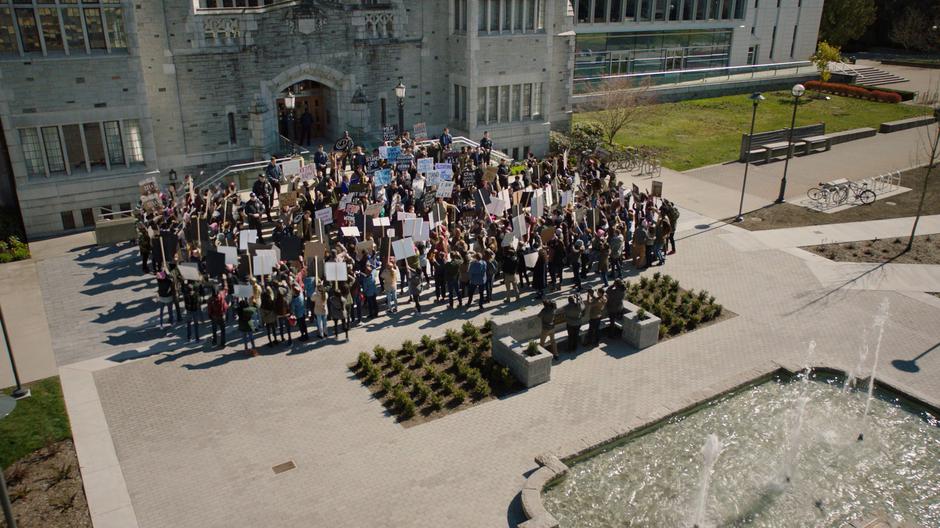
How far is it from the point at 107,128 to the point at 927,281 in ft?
96.8

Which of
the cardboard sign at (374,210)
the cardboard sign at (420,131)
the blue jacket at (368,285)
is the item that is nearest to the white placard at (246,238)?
the blue jacket at (368,285)

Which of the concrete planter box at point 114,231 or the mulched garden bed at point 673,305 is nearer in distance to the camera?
the mulched garden bed at point 673,305

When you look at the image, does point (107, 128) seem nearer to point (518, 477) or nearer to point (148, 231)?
point (148, 231)

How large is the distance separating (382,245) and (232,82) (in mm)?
13217

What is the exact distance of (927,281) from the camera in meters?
24.4

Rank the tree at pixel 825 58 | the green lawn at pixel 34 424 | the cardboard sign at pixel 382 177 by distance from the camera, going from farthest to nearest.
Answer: the tree at pixel 825 58 → the cardboard sign at pixel 382 177 → the green lawn at pixel 34 424

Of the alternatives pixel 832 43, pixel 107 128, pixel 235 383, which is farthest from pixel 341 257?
pixel 832 43

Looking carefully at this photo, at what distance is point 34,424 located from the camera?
52.8 ft

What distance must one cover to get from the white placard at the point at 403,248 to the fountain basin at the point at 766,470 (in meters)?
8.46

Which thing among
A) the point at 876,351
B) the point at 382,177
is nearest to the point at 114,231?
the point at 382,177

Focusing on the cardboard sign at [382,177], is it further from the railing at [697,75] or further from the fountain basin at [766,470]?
the railing at [697,75]

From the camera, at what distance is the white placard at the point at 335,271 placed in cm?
1930

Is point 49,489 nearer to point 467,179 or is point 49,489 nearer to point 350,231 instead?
point 350,231

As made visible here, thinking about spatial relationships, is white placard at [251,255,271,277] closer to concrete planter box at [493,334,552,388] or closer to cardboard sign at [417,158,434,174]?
concrete planter box at [493,334,552,388]
